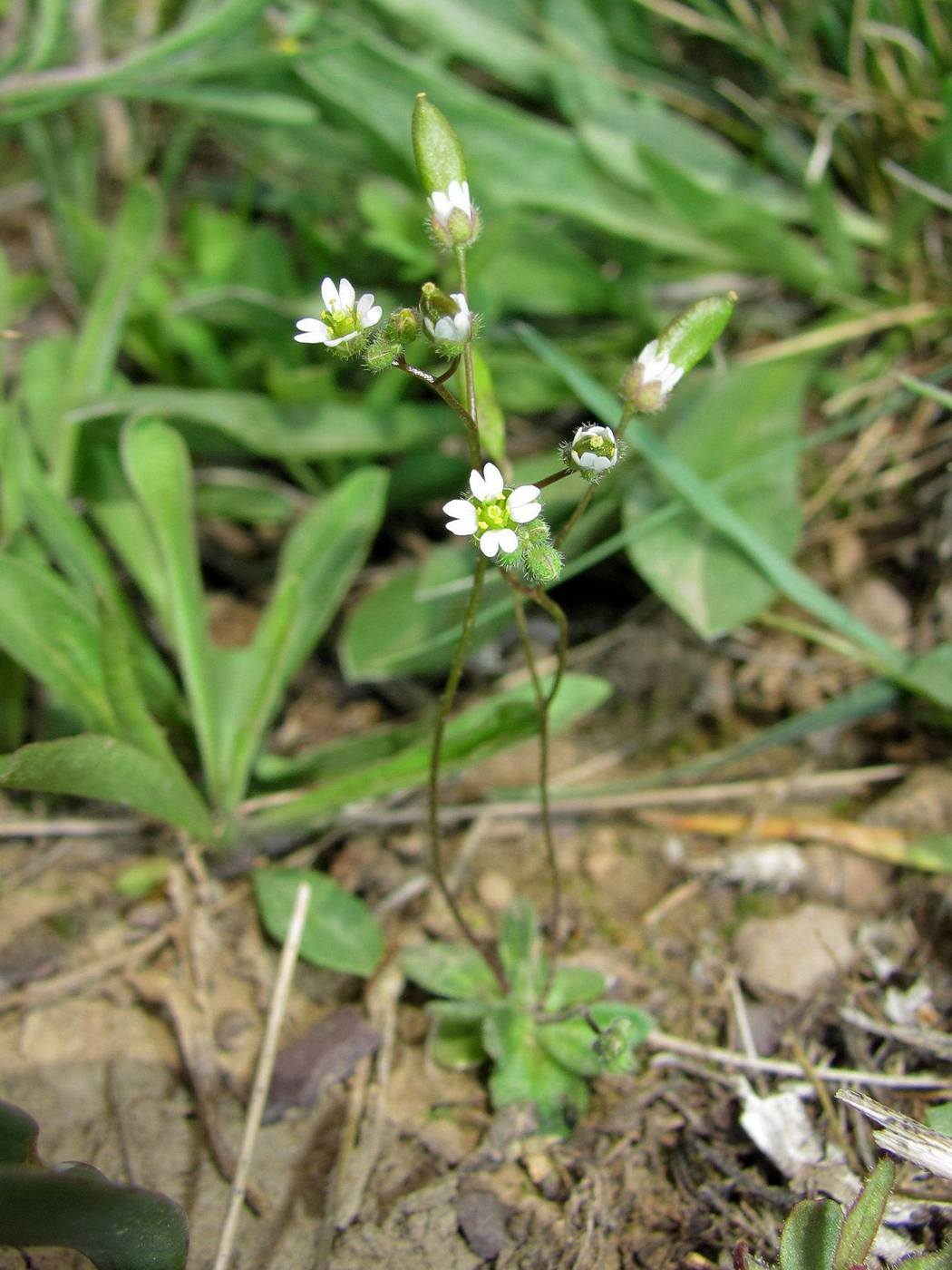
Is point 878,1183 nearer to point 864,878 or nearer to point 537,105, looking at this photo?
point 864,878

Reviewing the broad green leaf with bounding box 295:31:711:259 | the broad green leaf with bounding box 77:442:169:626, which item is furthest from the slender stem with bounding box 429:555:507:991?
the broad green leaf with bounding box 295:31:711:259

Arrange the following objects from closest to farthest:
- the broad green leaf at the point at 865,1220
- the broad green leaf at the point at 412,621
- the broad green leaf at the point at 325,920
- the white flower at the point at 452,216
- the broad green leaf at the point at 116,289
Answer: the broad green leaf at the point at 865,1220 < the white flower at the point at 452,216 < the broad green leaf at the point at 325,920 < the broad green leaf at the point at 412,621 < the broad green leaf at the point at 116,289

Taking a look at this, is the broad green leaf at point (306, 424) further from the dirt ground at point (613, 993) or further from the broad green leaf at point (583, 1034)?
the broad green leaf at point (583, 1034)

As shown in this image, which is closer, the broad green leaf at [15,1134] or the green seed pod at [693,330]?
the broad green leaf at [15,1134]

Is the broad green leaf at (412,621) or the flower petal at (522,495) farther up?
the flower petal at (522,495)

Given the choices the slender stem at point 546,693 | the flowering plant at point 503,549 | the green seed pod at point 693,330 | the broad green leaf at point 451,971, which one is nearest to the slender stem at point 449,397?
the flowering plant at point 503,549

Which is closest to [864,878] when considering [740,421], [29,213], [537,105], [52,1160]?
[740,421]

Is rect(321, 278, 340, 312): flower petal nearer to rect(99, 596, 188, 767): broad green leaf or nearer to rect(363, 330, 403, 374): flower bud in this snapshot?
rect(363, 330, 403, 374): flower bud
